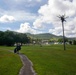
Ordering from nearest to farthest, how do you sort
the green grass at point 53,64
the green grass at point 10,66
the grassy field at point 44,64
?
the green grass at point 10,66 < the grassy field at point 44,64 < the green grass at point 53,64

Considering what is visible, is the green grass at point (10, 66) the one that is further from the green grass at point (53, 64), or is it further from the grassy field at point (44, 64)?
the green grass at point (53, 64)

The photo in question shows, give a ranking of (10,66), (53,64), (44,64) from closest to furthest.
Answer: (10,66) < (44,64) < (53,64)

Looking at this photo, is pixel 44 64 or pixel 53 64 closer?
pixel 44 64

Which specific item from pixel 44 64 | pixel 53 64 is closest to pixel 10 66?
pixel 44 64

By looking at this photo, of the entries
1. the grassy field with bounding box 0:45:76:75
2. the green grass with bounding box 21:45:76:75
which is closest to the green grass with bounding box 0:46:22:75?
the grassy field with bounding box 0:45:76:75

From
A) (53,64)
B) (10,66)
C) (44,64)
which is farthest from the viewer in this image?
(53,64)

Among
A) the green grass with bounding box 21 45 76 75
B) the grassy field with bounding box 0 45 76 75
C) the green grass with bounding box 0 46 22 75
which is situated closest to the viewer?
the green grass with bounding box 0 46 22 75

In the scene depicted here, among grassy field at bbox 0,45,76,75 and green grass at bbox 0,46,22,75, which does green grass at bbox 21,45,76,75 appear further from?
green grass at bbox 0,46,22,75

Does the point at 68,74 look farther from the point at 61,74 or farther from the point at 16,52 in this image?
the point at 16,52

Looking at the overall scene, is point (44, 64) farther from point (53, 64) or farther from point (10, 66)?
point (10, 66)

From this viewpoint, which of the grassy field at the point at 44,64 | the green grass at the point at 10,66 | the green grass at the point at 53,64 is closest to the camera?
the green grass at the point at 10,66

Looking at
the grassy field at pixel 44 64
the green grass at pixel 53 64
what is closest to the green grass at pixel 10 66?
the grassy field at pixel 44 64

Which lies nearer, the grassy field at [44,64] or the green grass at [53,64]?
the grassy field at [44,64]

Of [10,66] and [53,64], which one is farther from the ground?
[53,64]
